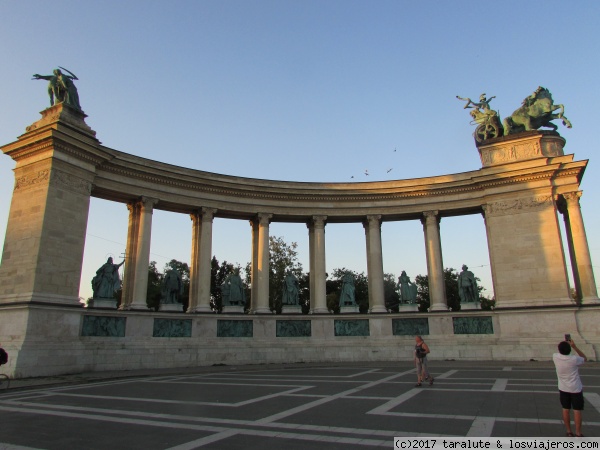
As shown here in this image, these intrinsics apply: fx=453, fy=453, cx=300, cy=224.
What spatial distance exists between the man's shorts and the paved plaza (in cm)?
69

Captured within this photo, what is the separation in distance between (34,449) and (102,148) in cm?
2440

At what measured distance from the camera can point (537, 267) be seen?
32.2 meters

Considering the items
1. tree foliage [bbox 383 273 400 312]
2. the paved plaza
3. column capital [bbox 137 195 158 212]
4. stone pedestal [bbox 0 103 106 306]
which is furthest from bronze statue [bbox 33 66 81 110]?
tree foliage [bbox 383 273 400 312]

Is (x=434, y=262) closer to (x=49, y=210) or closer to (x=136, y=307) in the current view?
(x=136, y=307)

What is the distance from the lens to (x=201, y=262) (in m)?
33.8

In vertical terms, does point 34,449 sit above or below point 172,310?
below

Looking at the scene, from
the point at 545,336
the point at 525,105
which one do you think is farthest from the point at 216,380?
the point at 525,105

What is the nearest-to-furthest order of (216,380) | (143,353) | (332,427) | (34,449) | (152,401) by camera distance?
(34,449), (332,427), (152,401), (216,380), (143,353)

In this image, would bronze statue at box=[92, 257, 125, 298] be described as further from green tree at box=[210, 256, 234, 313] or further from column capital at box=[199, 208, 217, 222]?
green tree at box=[210, 256, 234, 313]

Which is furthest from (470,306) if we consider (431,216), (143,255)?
(143,255)

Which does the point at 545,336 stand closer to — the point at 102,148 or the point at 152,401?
the point at 152,401

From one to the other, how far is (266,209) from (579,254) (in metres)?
23.2

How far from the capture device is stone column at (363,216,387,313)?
3547cm

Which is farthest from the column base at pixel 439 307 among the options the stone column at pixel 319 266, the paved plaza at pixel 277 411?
the paved plaza at pixel 277 411
